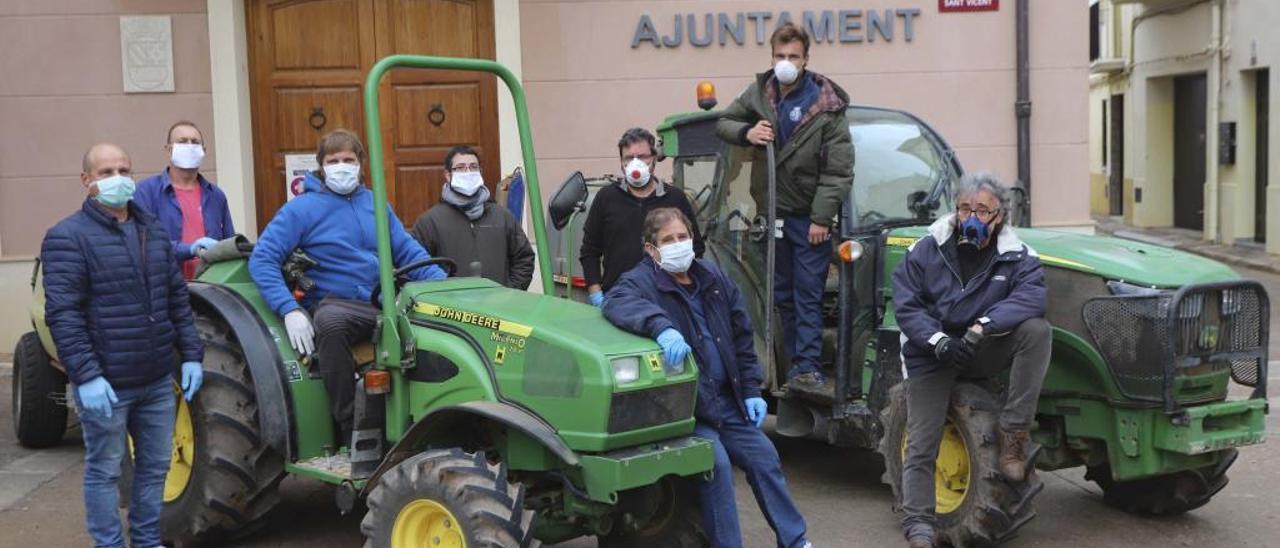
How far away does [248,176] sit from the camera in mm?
11961

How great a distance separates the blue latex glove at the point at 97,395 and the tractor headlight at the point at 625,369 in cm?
198

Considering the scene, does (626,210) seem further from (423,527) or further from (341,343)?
(423,527)

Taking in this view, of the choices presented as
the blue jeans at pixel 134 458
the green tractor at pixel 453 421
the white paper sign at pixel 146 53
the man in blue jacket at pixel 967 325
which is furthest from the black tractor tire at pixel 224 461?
the white paper sign at pixel 146 53

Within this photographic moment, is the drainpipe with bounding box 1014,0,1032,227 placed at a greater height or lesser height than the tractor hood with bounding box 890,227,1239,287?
greater

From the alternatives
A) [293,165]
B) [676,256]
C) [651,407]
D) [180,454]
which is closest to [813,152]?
[676,256]

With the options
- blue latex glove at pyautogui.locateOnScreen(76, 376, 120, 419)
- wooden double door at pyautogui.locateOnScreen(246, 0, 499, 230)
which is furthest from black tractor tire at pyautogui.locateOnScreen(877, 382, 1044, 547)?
wooden double door at pyautogui.locateOnScreen(246, 0, 499, 230)

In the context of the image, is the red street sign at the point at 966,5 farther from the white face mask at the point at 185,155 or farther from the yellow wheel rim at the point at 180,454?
the yellow wheel rim at the point at 180,454

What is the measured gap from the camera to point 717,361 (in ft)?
18.9

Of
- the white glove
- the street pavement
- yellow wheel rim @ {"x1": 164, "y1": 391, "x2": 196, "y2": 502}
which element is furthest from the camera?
the street pavement

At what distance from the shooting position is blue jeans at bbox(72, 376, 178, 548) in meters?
5.70

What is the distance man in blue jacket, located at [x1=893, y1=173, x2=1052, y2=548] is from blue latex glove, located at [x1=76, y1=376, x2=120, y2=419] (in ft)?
10.5

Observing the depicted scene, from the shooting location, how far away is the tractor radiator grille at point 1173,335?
6137 mm

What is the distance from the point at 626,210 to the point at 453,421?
2143 mm

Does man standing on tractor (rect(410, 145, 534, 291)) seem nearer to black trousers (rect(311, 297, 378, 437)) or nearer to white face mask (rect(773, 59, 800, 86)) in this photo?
black trousers (rect(311, 297, 378, 437))
